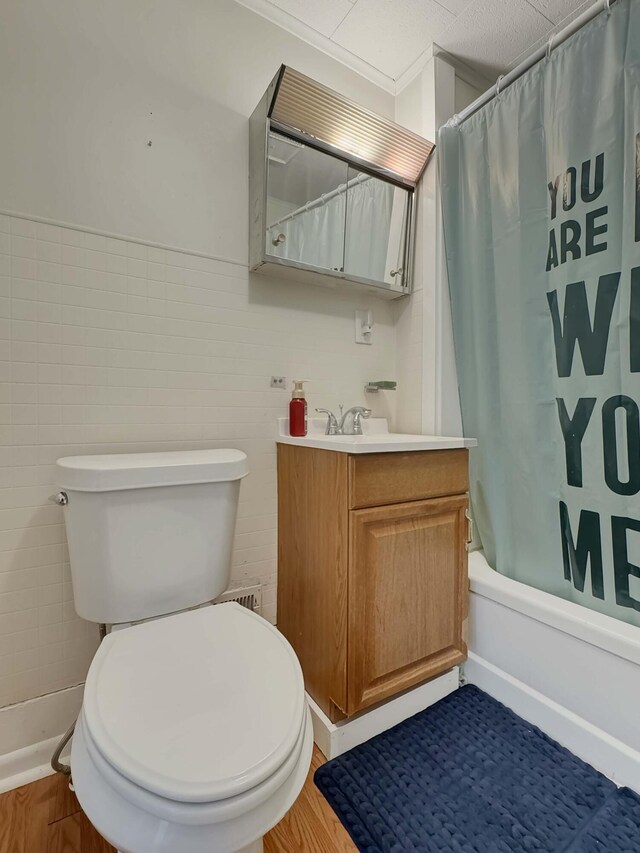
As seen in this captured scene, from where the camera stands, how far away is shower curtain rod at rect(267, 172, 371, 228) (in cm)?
126

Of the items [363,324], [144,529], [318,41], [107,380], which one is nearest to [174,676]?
[144,529]

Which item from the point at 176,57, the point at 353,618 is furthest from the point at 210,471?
the point at 176,57

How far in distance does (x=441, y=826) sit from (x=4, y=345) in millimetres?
1520

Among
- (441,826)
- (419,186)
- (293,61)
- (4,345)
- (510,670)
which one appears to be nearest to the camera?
(441,826)

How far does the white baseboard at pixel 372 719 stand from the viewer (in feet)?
3.41

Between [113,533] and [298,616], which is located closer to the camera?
[113,533]

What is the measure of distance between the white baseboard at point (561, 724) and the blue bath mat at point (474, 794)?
3 centimetres

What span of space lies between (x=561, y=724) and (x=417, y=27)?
225cm

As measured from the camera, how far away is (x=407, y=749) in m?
1.04

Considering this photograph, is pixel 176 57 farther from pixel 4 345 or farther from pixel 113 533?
pixel 113 533

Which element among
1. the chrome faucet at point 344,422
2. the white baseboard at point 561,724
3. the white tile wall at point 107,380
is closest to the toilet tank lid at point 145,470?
the white tile wall at point 107,380

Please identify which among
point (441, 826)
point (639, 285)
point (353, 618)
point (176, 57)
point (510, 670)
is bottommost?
point (441, 826)

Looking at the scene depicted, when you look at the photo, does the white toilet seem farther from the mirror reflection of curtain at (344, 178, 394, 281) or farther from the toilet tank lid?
the mirror reflection of curtain at (344, 178, 394, 281)

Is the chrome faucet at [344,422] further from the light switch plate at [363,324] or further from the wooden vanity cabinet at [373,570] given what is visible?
the light switch plate at [363,324]
